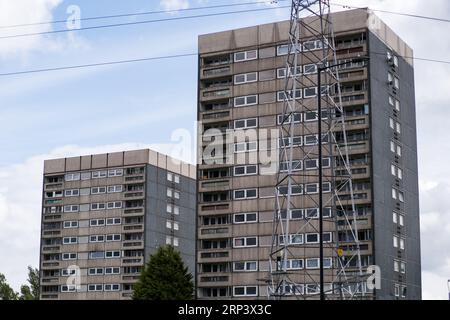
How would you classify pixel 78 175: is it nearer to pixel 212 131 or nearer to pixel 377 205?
pixel 212 131

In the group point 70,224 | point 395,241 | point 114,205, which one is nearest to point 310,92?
point 395,241

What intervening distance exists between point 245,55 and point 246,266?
25.2 meters

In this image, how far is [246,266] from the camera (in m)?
93.5

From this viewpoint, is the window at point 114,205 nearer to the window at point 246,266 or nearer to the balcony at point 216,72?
the balcony at point 216,72

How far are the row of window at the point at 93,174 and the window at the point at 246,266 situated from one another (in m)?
40.9

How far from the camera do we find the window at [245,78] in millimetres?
97500

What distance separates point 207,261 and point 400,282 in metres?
22.1

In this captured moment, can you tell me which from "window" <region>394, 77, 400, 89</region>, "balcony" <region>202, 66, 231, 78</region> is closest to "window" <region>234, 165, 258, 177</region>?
"balcony" <region>202, 66, 231, 78</region>

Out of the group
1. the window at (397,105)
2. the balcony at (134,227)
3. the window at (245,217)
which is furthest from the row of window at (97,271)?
the window at (397,105)

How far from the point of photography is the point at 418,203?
10000cm

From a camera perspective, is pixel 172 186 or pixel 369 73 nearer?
pixel 369 73
